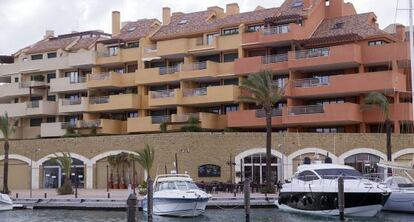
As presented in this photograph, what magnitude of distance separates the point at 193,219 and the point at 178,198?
1701 mm

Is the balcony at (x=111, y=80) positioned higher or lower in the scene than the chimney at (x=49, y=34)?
lower

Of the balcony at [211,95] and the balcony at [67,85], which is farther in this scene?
the balcony at [67,85]

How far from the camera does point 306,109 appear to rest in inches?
2542

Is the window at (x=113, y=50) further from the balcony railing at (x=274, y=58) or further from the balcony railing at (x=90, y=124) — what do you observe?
the balcony railing at (x=274, y=58)

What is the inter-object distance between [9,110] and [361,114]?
43.4 m

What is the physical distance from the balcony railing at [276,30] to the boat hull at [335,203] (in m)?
26.4

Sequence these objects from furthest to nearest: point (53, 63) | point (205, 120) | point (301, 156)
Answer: point (53, 63) < point (205, 120) < point (301, 156)

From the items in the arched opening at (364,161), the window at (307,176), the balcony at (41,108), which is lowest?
the window at (307,176)

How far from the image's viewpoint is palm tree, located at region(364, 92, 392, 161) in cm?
5559

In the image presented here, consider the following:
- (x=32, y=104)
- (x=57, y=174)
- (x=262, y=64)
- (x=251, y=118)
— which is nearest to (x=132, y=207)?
(x=251, y=118)

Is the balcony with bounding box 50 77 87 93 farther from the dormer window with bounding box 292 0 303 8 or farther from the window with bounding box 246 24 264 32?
the dormer window with bounding box 292 0 303 8

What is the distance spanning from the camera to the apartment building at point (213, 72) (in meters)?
64.1

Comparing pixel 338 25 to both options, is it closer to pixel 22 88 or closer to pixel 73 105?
pixel 73 105

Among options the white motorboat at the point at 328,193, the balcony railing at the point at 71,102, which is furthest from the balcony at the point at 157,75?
the white motorboat at the point at 328,193
